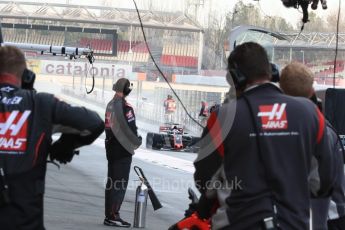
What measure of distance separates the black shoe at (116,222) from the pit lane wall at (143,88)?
28.7m

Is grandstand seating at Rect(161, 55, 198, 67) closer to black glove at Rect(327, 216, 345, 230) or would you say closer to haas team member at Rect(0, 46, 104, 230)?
black glove at Rect(327, 216, 345, 230)

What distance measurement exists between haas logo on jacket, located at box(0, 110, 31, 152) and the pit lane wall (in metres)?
36.4

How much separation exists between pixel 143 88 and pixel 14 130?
68591 millimetres

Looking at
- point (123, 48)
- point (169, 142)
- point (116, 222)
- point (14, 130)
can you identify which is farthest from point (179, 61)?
point (14, 130)

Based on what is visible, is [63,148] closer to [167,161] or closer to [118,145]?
[118,145]

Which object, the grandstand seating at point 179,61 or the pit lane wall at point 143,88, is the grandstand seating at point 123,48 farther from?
the pit lane wall at point 143,88

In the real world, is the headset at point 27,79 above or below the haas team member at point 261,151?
above

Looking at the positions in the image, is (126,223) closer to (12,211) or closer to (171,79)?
(12,211)

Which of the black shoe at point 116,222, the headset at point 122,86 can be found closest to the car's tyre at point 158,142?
the headset at point 122,86

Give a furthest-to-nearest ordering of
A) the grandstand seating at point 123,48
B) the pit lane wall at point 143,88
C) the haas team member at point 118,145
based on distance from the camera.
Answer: the grandstand seating at point 123,48
the pit lane wall at point 143,88
the haas team member at point 118,145

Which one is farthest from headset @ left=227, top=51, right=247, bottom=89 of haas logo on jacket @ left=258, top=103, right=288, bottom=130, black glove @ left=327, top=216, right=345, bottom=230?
black glove @ left=327, top=216, right=345, bottom=230

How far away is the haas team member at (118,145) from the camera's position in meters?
12.7

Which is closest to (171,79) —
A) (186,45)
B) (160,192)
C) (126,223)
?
(186,45)

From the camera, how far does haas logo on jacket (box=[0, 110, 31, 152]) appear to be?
4816mm
